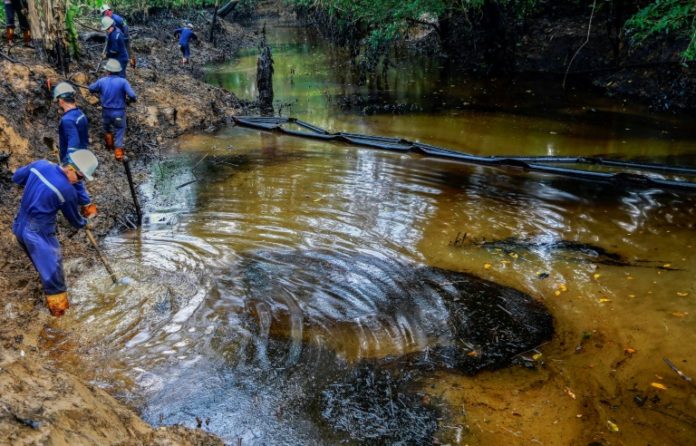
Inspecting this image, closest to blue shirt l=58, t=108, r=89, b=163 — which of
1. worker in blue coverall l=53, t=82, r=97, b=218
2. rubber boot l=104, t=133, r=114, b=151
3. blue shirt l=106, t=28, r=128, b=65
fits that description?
worker in blue coverall l=53, t=82, r=97, b=218

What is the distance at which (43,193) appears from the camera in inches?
199

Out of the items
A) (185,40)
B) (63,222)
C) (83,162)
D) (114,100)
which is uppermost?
(185,40)

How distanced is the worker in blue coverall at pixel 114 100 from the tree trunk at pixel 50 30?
2305 millimetres

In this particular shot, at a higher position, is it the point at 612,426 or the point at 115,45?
the point at 115,45

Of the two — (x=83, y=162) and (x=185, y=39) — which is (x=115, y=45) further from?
(x=185, y=39)

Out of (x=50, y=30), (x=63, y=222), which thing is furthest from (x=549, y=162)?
(x=50, y=30)

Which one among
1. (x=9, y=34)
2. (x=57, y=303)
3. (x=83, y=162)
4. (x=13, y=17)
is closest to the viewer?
(x=83, y=162)

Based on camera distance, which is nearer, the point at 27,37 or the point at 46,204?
the point at 46,204

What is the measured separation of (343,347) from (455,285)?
1.84 metres

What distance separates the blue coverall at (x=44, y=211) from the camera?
5066 mm

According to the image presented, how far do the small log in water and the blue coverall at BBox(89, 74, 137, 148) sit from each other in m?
5.67

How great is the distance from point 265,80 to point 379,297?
1100 cm

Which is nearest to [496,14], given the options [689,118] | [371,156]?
[689,118]

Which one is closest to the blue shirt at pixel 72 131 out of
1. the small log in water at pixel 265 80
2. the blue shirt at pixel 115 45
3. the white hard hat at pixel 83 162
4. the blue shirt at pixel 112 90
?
the blue shirt at pixel 112 90
